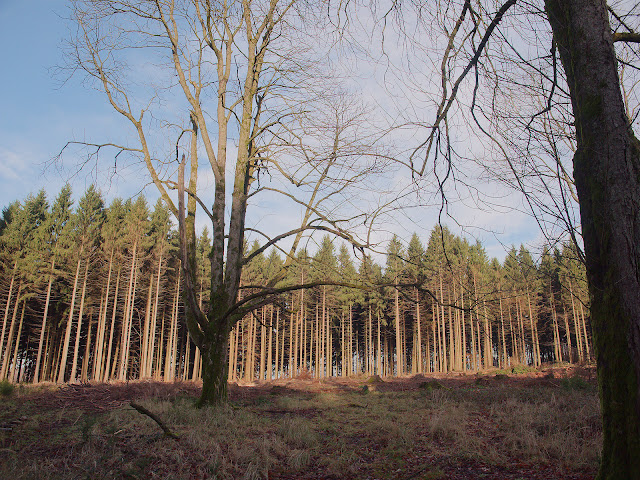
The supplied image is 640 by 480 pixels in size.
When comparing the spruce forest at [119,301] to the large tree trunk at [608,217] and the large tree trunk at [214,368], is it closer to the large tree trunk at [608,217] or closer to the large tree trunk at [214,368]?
the large tree trunk at [214,368]

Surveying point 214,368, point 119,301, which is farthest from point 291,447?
point 119,301

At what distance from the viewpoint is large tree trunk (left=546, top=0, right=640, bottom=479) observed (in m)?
2.51

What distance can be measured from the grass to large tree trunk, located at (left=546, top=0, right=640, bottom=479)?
241cm

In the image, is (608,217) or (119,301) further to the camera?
(119,301)

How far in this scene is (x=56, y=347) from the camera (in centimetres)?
3741

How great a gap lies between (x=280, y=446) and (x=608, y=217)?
518 cm

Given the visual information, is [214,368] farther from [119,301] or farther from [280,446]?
[119,301]

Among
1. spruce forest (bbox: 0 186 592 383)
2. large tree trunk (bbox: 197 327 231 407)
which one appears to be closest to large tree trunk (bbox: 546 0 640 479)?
large tree trunk (bbox: 197 327 231 407)

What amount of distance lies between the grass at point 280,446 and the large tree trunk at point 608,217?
2.41 m

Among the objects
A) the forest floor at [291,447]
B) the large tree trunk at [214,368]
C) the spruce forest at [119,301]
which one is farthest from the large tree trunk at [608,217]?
the spruce forest at [119,301]

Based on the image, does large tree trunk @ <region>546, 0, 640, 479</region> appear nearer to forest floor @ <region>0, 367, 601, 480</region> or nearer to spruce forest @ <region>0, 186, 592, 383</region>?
forest floor @ <region>0, 367, 601, 480</region>

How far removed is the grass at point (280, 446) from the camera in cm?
446

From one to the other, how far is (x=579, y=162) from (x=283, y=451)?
527cm

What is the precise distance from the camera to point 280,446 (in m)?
5.64
